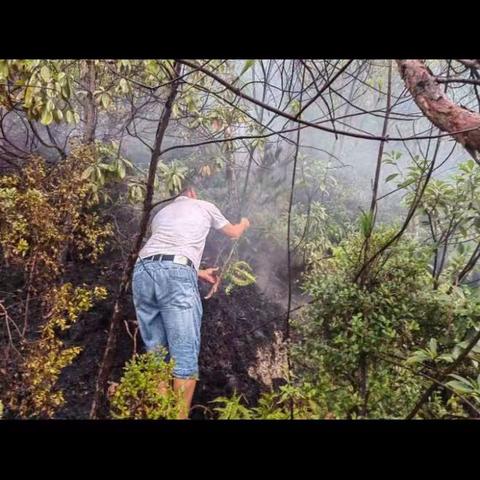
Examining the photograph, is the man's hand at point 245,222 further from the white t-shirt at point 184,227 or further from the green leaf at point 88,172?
the green leaf at point 88,172

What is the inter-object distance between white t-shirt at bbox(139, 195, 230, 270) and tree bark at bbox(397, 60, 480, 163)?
2.80 ft

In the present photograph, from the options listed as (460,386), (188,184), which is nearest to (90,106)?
(188,184)

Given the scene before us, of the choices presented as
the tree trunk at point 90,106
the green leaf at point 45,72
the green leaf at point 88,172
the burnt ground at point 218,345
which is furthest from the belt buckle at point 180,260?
the green leaf at point 45,72

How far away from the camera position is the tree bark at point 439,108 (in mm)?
1225

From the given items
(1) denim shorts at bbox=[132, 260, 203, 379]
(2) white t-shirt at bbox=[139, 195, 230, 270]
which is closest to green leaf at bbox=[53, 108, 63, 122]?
(2) white t-shirt at bbox=[139, 195, 230, 270]

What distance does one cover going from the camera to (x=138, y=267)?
151 cm

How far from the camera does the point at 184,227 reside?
1572mm

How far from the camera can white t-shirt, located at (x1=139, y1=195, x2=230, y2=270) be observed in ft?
5.05

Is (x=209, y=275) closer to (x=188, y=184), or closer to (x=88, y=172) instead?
(x=188, y=184)

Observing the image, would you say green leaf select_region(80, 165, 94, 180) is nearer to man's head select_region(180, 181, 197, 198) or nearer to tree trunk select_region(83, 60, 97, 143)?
tree trunk select_region(83, 60, 97, 143)
